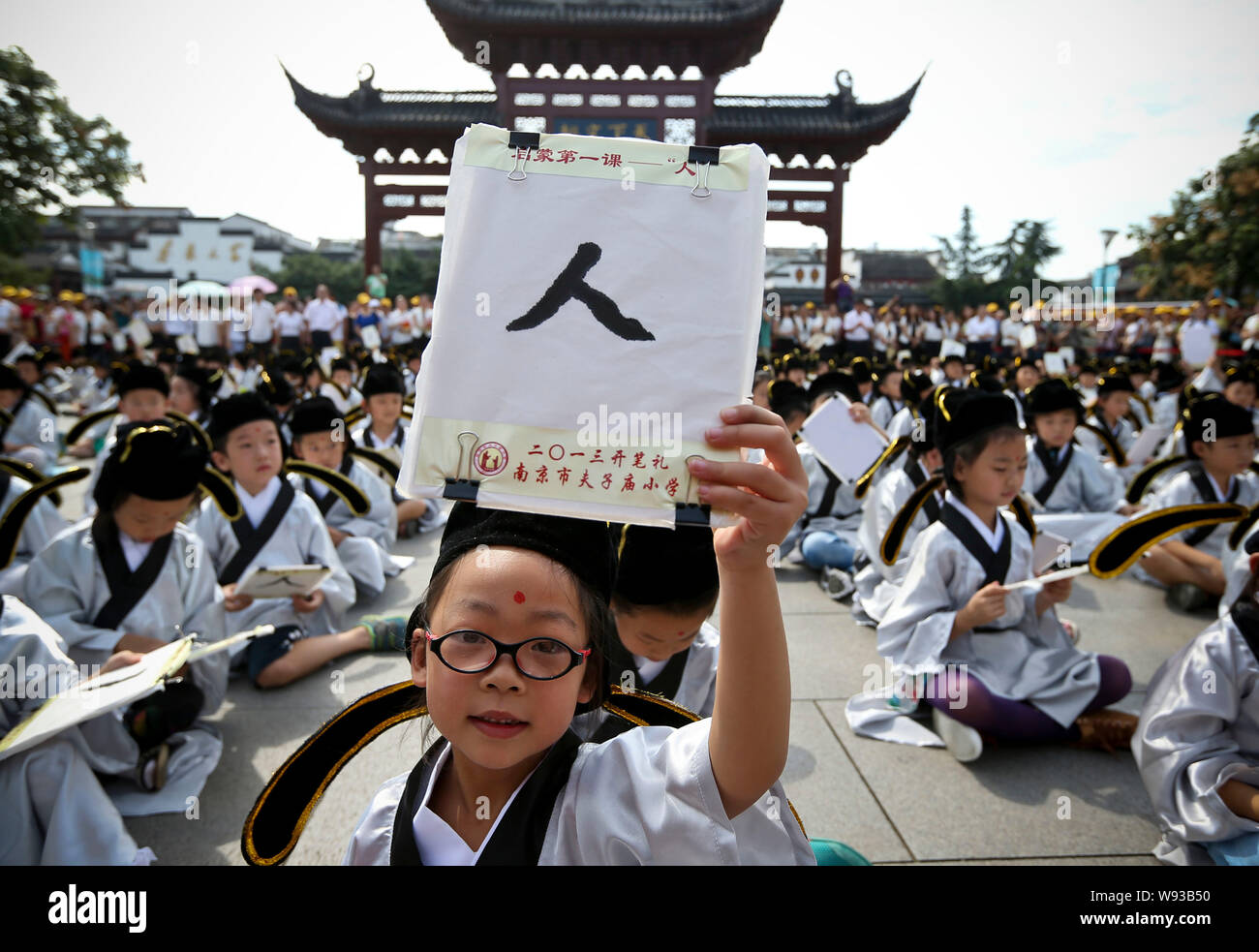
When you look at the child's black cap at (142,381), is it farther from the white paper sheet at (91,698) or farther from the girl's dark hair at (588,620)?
the girl's dark hair at (588,620)

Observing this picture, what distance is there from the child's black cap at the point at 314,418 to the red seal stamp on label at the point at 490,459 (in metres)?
4.82

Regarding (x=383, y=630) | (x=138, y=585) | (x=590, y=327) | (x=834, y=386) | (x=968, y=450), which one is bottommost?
(x=383, y=630)

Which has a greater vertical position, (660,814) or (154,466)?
(154,466)

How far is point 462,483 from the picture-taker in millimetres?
1201

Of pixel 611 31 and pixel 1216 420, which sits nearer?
pixel 1216 420

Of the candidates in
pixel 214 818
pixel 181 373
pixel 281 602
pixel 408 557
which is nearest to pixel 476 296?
pixel 214 818

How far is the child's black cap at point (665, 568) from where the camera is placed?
225cm

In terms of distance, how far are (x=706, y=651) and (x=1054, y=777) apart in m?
1.87

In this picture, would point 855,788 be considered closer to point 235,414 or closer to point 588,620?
point 588,620

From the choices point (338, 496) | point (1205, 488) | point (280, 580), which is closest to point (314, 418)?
point (338, 496)

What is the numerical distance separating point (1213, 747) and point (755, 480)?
2.62 m

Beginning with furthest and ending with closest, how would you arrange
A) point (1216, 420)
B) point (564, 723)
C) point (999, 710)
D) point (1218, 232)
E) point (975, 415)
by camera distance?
point (1218, 232)
point (1216, 420)
point (975, 415)
point (999, 710)
point (564, 723)

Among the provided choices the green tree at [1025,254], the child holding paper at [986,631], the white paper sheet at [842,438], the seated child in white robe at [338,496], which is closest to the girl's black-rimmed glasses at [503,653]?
the child holding paper at [986,631]
